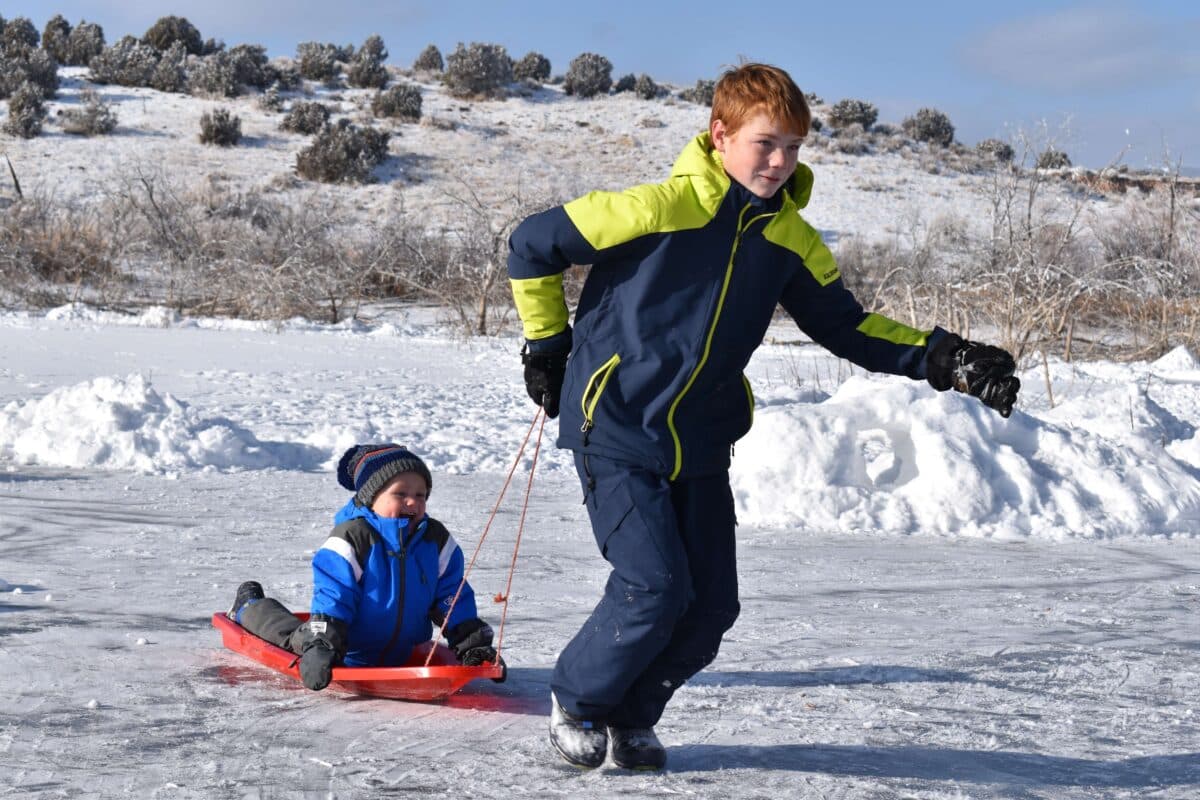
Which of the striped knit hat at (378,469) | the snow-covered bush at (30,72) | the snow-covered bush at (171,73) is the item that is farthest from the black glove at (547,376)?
the snow-covered bush at (171,73)

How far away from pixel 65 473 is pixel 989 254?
11.0 meters

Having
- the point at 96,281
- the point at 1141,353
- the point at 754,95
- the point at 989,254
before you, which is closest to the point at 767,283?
the point at 754,95

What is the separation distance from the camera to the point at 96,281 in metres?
15.4

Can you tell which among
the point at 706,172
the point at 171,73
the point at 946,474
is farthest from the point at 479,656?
the point at 171,73

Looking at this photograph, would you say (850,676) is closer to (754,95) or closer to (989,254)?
(754,95)

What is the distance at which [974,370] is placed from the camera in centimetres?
311

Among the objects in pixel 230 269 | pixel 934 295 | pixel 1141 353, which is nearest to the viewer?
pixel 934 295

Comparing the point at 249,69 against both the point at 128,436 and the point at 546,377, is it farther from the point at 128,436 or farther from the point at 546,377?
the point at 546,377

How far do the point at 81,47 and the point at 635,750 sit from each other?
3682 cm

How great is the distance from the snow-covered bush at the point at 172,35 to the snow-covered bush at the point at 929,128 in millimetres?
21181

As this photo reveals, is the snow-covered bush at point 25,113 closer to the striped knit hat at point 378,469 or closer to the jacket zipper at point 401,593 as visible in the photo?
the striped knit hat at point 378,469

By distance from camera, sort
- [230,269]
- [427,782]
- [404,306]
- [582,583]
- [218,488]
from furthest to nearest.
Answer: [404,306]
[230,269]
[218,488]
[582,583]
[427,782]

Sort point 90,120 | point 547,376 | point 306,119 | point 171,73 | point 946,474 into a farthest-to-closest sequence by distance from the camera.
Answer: point 171,73 → point 306,119 → point 90,120 → point 946,474 → point 547,376

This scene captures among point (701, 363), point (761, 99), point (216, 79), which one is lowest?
point (701, 363)
